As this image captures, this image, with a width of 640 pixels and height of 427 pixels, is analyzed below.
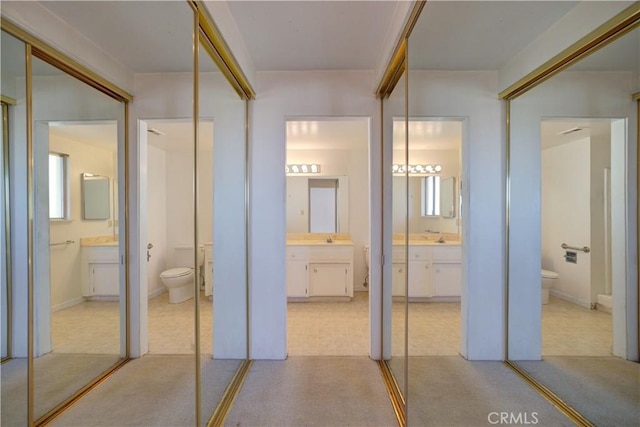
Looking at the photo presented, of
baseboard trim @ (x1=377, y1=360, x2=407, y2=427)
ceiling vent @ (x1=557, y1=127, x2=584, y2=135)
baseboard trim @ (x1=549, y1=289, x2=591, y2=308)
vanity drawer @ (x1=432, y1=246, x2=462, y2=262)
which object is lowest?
baseboard trim @ (x1=377, y1=360, x2=407, y2=427)

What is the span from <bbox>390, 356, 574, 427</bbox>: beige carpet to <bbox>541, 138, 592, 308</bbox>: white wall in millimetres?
364

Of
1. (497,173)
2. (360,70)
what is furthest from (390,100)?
(497,173)

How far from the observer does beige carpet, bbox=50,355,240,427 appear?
2.82 feet

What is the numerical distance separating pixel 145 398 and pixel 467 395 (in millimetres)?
1376

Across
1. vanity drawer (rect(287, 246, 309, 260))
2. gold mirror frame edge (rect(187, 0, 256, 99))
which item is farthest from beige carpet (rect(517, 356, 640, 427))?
vanity drawer (rect(287, 246, 309, 260))

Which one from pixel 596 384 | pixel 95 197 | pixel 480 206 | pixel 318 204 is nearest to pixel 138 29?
pixel 95 197

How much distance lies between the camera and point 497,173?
916mm

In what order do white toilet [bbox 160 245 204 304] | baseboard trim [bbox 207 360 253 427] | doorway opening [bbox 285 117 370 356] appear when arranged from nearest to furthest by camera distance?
white toilet [bbox 160 245 204 304] → baseboard trim [bbox 207 360 253 427] → doorway opening [bbox 285 117 370 356]

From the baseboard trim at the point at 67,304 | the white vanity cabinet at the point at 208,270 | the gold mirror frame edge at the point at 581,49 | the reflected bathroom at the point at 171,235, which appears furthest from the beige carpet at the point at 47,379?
the gold mirror frame edge at the point at 581,49

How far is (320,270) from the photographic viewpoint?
3756 mm

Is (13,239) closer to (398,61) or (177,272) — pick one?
(177,272)

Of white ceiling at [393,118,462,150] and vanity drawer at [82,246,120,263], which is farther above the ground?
white ceiling at [393,118,462,150]

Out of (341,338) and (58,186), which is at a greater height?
(58,186)

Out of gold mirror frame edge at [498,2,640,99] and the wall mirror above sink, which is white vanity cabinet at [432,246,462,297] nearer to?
the wall mirror above sink
